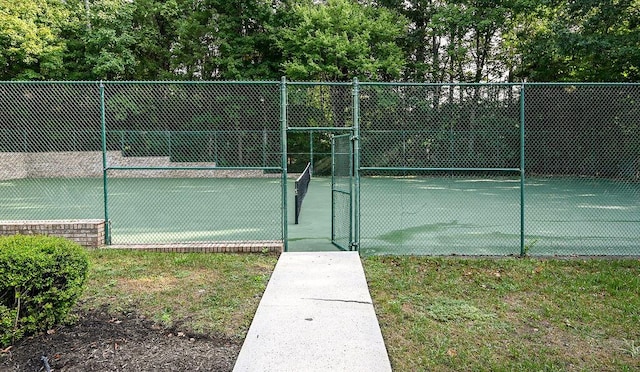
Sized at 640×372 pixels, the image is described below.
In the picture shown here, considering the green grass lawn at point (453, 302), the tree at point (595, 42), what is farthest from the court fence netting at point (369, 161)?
the tree at point (595, 42)

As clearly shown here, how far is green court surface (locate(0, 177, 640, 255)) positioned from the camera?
23.7ft

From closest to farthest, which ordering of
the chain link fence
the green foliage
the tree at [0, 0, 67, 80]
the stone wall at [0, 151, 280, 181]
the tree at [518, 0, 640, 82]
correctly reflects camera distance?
the tree at [518, 0, 640, 82], the chain link fence, the stone wall at [0, 151, 280, 181], the tree at [0, 0, 67, 80], the green foliage

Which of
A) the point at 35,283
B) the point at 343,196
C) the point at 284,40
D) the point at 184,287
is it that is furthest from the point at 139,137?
the point at 35,283

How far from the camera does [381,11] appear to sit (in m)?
22.4

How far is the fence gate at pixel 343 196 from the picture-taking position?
6.14 m

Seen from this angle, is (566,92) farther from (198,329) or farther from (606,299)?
(198,329)

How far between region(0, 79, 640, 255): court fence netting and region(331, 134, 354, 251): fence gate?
182 mm

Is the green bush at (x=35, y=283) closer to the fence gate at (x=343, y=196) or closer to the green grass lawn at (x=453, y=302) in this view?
the green grass lawn at (x=453, y=302)

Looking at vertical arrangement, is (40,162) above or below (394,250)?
above

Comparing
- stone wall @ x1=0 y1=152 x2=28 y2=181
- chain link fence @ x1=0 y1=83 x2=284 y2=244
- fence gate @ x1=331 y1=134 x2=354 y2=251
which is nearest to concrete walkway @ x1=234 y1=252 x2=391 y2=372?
fence gate @ x1=331 y1=134 x2=354 y2=251

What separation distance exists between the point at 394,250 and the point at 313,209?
431 cm

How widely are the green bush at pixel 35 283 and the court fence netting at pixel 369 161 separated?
3.62 meters

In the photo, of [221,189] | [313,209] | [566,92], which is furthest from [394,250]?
[566,92]

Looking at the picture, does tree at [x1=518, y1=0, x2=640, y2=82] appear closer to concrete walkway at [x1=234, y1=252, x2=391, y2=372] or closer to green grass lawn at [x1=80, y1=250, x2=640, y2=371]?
green grass lawn at [x1=80, y1=250, x2=640, y2=371]
